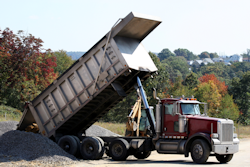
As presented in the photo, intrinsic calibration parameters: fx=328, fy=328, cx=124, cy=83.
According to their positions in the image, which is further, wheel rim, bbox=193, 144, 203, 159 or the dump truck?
the dump truck

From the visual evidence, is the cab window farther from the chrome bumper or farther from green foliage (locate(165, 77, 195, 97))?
green foliage (locate(165, 77, 195, 97))

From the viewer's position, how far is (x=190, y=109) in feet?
42.4

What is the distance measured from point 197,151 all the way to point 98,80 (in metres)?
4.72

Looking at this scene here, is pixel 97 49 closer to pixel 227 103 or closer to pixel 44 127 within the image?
pixel 44 127

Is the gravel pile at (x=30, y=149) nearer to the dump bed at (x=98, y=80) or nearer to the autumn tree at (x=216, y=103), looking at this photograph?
the dump bed at (x=98, y=80)

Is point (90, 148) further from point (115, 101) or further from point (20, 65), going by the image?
point (20, 65)

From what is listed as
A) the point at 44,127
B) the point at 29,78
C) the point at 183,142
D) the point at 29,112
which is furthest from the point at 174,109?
the point at 29,78

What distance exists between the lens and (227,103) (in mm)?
41375

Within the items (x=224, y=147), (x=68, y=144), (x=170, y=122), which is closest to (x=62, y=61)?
(x=68, y=144)

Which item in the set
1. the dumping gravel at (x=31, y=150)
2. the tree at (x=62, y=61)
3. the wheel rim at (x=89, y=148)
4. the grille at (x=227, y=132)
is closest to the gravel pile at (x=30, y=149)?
the dumping gravel at (x=31, y=150)

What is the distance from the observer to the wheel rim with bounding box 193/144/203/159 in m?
11.7

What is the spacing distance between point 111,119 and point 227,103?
587 inches

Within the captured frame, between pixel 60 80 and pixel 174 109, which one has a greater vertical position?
pixel 60 80

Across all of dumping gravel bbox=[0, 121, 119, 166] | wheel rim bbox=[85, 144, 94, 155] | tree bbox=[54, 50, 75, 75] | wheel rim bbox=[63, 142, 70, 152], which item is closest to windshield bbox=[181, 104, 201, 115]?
wheel rim bbox=[85, 144, 94, 155]
